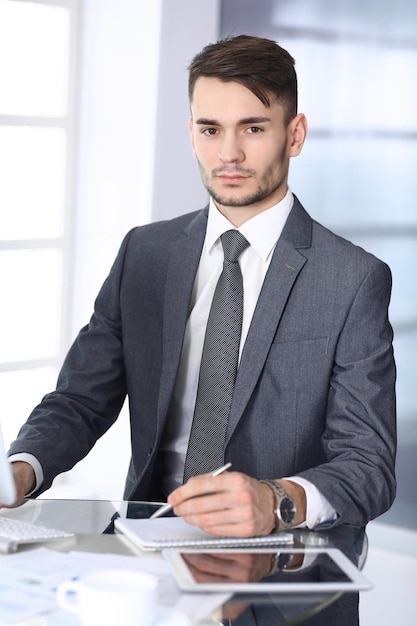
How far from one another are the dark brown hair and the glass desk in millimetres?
914

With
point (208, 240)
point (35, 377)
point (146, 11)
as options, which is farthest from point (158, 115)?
point (208, 240)

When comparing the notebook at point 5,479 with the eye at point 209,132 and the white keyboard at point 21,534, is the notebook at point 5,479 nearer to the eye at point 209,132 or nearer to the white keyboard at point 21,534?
the white keyboard at point 21,534

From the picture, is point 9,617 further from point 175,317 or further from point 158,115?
point 158,115

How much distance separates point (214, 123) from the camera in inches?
91.1

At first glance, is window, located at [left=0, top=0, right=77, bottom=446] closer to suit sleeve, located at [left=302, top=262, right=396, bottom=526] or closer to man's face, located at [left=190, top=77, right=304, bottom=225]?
man's face, located at [left=190, top=77, right=304, bottom=225]

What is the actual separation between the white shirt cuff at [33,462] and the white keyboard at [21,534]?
265mm

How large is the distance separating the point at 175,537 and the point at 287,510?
0.70 feet

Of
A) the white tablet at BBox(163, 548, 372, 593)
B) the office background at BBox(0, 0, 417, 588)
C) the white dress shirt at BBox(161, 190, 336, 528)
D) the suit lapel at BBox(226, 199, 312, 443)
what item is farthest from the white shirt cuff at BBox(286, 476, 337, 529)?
the office background at BBox(0, 0, 417, 588)

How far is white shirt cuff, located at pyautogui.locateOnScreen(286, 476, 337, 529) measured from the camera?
191 cm

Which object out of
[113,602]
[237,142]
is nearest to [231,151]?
[237,142]

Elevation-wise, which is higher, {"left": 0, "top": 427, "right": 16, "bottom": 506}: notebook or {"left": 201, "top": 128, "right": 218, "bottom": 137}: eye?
{"left": 201, "top": 128, "right": 218, "bottom": 137}: eye

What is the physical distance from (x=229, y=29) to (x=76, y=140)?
70cm

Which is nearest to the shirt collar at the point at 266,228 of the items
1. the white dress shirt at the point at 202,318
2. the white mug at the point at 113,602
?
the white dress shirt at the point at 202,318

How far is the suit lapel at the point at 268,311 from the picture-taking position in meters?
2.25
